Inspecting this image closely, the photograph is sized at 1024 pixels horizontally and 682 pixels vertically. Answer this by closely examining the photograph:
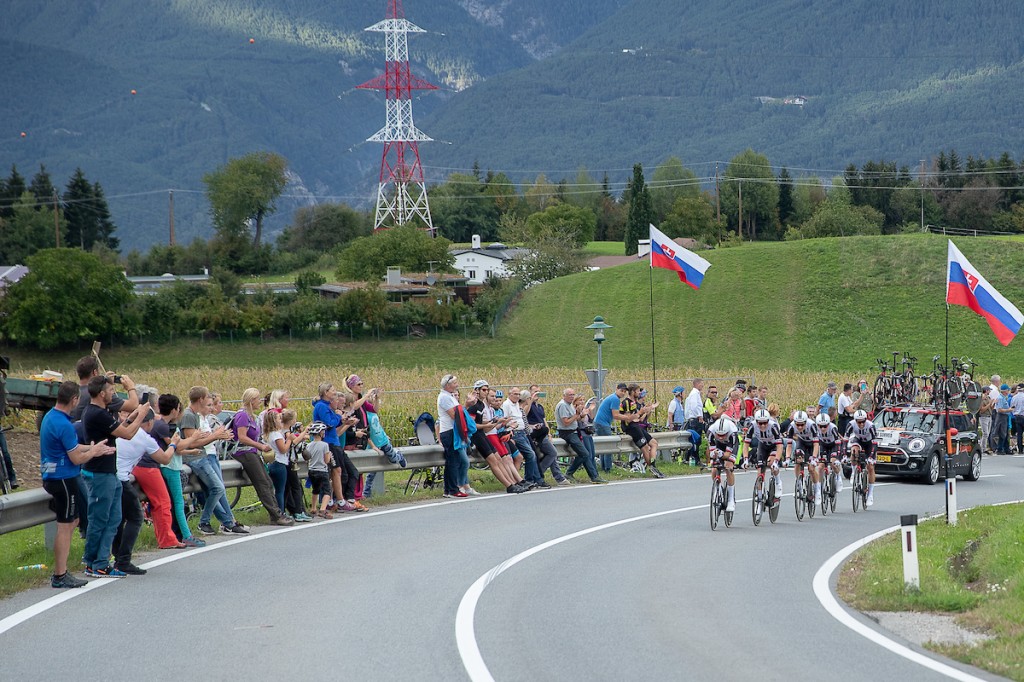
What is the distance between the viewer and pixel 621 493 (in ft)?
73.0

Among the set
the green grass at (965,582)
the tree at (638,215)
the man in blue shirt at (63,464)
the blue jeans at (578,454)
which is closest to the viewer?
the green grass at (965,582)

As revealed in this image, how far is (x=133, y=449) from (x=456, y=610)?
4.27 meters

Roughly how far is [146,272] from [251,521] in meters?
135

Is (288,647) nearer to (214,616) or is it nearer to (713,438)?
(214,616)

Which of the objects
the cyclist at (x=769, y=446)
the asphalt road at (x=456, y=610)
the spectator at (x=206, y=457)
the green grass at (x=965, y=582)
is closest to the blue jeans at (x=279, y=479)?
the asphalt road at (x=456, y=610)

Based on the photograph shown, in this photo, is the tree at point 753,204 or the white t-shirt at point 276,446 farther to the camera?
the tree at point 753,204

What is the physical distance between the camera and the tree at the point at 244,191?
157 metres

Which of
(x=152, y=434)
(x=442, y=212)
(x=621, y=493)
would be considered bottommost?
(x=621, y=493)

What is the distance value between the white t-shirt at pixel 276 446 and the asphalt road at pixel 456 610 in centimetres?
100

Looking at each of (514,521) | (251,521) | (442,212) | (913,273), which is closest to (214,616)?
(251,521)

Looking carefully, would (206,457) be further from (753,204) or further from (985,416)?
(753,204)

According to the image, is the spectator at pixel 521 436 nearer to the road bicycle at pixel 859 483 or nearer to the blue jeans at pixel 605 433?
the blue jeans at pixel 605 433

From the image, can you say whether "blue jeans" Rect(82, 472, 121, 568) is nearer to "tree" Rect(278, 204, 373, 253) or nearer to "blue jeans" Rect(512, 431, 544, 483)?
"blue jeans" Rect(512, 431, 544, 483)

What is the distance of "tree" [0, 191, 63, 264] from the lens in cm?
13900
